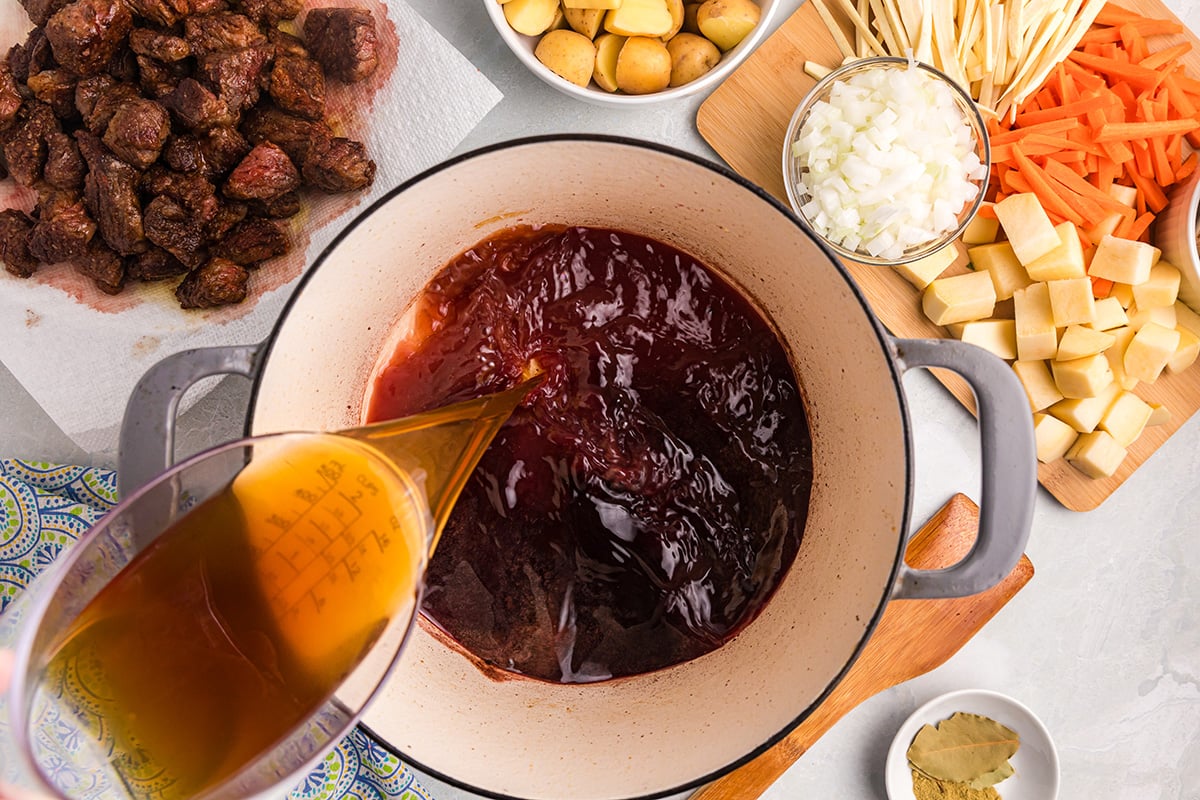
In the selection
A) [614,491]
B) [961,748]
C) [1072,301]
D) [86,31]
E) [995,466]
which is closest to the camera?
[995,466]

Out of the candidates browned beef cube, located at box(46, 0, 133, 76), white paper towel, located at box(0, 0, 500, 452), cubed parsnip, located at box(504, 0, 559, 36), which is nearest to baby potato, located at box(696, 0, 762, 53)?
cubed parsnip, located at box(504, 0, 559, 36)

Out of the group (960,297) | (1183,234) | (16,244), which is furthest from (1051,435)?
(16,244)

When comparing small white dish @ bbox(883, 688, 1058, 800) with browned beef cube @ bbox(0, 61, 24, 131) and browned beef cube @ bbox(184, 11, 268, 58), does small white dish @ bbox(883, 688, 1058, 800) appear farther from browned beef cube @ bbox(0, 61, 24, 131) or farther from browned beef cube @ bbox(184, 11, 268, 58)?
browned beef cube @ bbox(0, 61, 24, 131)

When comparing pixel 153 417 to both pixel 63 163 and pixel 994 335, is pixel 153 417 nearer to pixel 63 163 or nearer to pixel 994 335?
pixel 63 163

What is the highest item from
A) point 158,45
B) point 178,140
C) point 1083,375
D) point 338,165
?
point 158,45

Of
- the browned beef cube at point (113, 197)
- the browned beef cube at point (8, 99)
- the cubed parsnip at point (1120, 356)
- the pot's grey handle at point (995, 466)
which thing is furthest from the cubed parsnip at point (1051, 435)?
the browned beef cube at point (8, 99)

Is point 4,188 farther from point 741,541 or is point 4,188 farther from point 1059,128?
point 1059,128

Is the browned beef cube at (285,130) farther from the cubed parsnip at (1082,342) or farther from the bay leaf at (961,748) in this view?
the bay leaf at (961,748)
